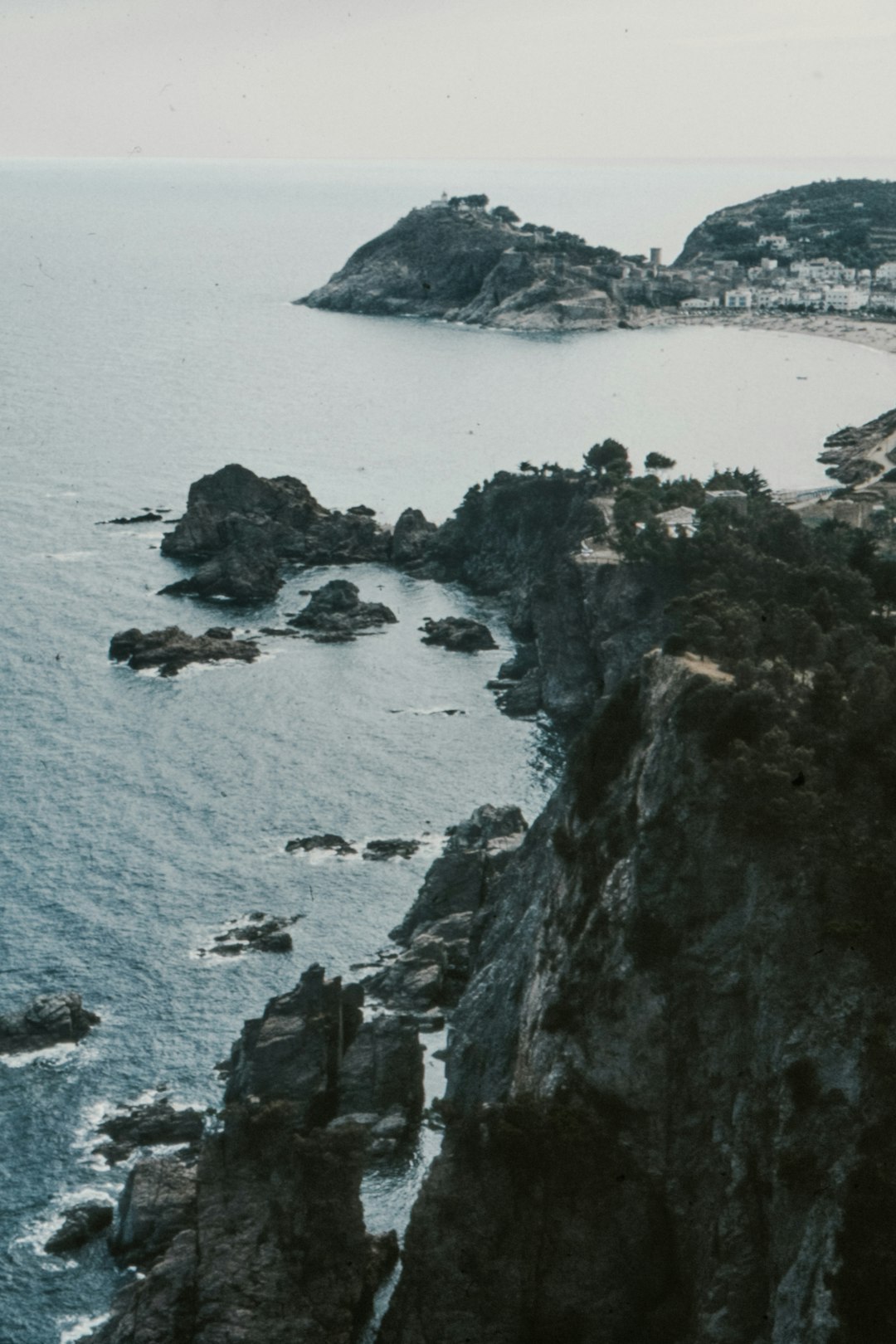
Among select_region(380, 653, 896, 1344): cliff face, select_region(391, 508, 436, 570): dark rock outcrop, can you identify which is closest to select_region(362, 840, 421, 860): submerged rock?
select_region(380, 653, 896, 1344): cliff face

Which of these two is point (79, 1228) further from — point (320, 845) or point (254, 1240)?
point (320, 845)

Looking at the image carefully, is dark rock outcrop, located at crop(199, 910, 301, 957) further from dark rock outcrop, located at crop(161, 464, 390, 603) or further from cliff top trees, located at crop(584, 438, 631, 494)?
cliff top trees, located at crop(584, 438, 631, 494)

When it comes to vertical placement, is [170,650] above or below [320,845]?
above

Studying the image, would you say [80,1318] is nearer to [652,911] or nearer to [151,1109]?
[151,1109]

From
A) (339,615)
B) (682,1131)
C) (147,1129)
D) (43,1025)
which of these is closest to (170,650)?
(339,615)

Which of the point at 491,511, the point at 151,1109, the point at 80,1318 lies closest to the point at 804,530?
the point at 491,511

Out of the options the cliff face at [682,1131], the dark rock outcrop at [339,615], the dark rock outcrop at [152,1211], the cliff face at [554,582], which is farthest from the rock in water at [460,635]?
the dark rock outcrop at [152,1211]

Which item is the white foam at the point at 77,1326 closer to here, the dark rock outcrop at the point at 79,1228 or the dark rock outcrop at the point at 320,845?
the dark rock outcrop at the point at 79,1228
